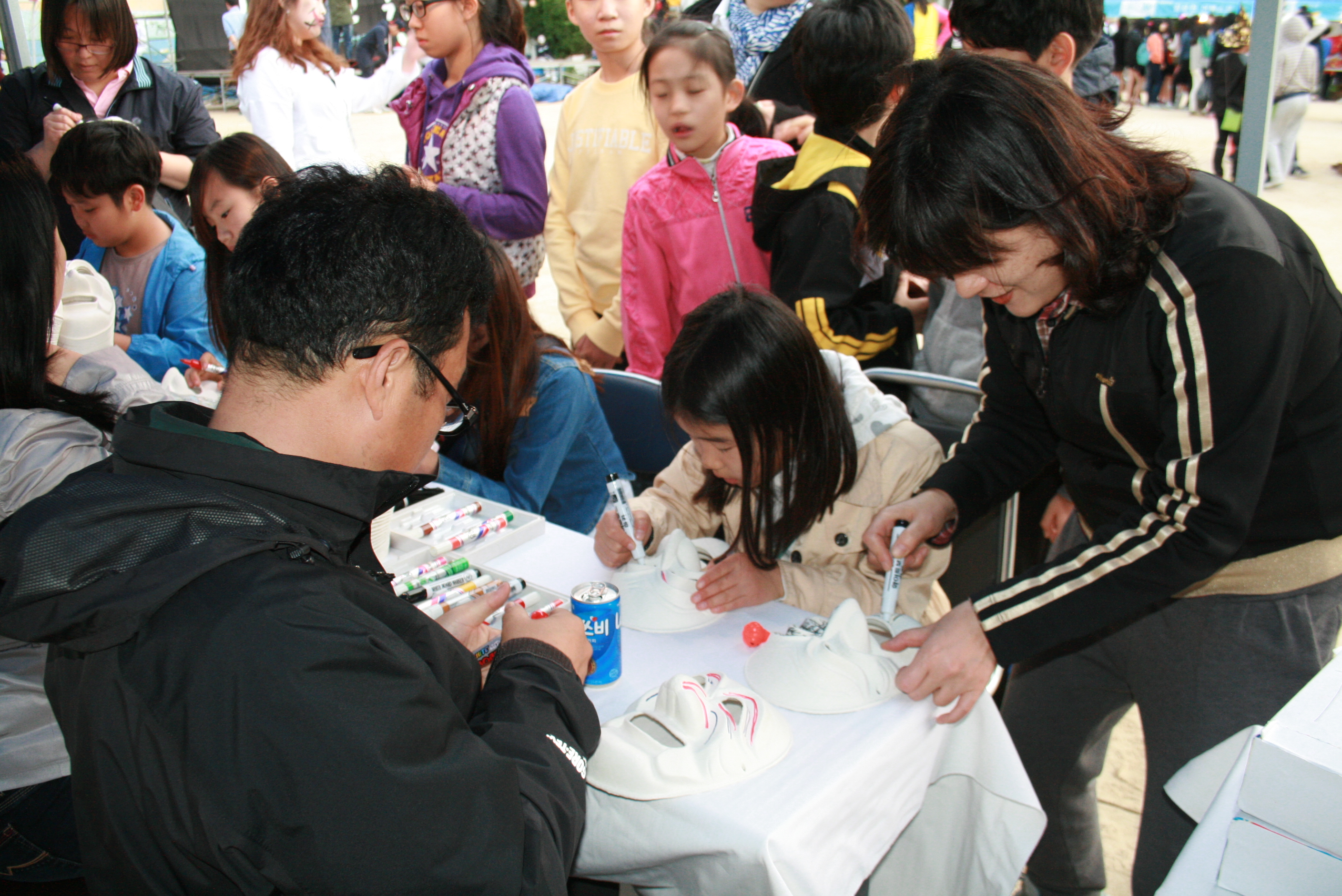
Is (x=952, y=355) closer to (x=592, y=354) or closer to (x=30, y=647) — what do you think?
(x=592, y=354)

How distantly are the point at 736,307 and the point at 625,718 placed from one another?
0.80 m

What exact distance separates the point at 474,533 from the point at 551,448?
454 millimetres

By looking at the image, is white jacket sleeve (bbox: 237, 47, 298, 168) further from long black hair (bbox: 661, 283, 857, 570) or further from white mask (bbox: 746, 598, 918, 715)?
white mask (bbox: 746, 598, 918, 715)

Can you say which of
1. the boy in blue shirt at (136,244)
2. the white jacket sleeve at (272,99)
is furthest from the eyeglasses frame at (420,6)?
the boy in blue shirt at (136,244)

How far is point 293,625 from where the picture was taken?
78 centimetres

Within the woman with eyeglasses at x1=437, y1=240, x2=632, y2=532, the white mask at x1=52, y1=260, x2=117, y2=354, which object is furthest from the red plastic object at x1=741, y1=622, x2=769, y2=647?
the white mask at x1=52, y1=260, x2=117, y2=354

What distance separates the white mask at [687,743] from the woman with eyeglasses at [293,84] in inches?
116

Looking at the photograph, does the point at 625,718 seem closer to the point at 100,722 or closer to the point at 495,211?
the point at 100,722

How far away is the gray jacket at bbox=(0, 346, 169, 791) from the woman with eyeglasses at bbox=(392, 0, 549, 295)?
1.58 metres

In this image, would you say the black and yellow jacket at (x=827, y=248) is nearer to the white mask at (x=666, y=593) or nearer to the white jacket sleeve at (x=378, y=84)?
the white mask at (x=666, y=593)

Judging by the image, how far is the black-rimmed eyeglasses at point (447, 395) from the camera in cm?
91

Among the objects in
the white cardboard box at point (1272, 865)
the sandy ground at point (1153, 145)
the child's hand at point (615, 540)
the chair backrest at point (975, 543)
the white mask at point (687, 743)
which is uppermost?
the white cardboard box at point (1272, 865)

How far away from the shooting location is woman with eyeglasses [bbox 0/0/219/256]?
11.1 ft

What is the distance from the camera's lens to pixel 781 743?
1182 millimetres
